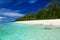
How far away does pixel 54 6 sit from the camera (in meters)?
17.2

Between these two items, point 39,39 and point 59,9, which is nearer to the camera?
point 39,39

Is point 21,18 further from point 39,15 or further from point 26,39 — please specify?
point 26,39

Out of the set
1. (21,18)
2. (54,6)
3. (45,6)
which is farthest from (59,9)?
(21,18)

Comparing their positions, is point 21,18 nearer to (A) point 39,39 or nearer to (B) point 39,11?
(B) point 39,11

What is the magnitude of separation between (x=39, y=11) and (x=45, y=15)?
47.6 inches

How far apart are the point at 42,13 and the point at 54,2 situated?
219 cm

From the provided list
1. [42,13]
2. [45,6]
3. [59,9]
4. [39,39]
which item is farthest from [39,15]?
[39,39]

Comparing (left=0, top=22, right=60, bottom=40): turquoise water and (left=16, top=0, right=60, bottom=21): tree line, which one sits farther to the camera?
(left=16, top=0, right=60, bottom=21): tree line

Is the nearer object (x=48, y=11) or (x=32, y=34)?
(x=32, y=34)

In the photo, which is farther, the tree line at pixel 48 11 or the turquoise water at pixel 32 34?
the tree line at pixel 48 11

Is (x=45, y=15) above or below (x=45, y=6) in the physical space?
below

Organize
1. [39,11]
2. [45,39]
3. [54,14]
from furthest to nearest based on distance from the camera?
[39,11] < [54,14] < [45,39]

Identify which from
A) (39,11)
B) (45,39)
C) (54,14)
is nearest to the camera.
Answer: (45,39)

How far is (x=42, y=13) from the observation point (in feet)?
54.6
